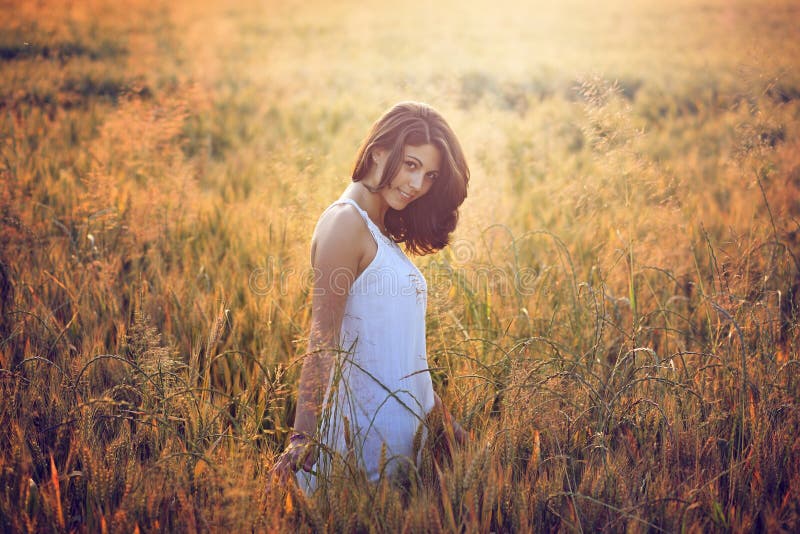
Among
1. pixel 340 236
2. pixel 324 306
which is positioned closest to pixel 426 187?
pixel 340 236

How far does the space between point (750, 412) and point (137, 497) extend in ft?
5.89

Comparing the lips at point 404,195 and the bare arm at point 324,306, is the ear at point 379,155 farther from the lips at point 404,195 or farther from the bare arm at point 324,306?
the bare arm at point 324,306

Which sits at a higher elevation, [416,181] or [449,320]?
[416,181]

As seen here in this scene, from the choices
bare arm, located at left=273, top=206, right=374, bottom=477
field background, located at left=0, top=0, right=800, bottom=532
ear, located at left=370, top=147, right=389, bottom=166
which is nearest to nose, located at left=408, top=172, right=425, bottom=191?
ear, located at left=370, top=147, right=389, bottom=166

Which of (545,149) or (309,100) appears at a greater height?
(309,100)

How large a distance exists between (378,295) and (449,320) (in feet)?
1.85

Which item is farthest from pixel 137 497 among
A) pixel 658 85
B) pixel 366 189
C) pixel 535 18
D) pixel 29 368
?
pixel 535 18

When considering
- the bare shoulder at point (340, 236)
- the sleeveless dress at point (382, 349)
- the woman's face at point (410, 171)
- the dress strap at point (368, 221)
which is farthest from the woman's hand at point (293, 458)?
the woman's face at point (410, 171)

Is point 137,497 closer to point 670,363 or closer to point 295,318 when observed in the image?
point 295,318

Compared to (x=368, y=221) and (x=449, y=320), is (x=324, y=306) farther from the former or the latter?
(x=449, y=320)

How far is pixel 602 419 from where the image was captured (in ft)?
5.92

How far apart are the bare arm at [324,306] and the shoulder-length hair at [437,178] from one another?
21 cm

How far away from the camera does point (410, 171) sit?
1.84 meters

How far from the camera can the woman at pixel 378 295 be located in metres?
1.69
